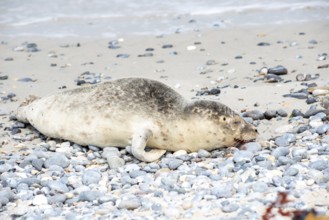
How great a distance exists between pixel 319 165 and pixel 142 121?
4.70 feet

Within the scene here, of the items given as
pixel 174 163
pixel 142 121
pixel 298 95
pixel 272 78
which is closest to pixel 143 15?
pixel 272 78

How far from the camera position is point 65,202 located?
3762mm

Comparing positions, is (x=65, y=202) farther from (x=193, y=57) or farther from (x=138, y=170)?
(x=193, y=57)

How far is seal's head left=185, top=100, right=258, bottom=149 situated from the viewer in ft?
15.4

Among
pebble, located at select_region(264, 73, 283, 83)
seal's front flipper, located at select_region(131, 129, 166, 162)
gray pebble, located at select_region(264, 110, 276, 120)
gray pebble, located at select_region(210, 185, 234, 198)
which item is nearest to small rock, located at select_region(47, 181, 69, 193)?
seal's front flipper, located at select_region(131, 129, 166, 162)

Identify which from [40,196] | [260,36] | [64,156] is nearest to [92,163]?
[64,156]

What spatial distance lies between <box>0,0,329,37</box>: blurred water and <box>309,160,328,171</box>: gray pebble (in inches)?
255

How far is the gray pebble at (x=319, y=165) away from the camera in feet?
12.6

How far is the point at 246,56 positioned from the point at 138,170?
4.16m

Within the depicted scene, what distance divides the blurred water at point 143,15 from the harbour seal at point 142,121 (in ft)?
16.9

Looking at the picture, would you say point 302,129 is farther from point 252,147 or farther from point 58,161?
point 58,161

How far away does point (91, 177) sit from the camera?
412 centimetres

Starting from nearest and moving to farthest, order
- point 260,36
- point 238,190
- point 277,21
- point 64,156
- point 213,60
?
point 238,190, point 64,156, point 213,60, point 260,36, point 277,21

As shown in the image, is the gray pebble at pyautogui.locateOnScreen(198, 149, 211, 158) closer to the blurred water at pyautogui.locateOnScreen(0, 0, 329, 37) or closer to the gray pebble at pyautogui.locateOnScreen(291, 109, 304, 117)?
the gray pebble at pyautogui.locateOnScreen(291, 109, 304, 117)
